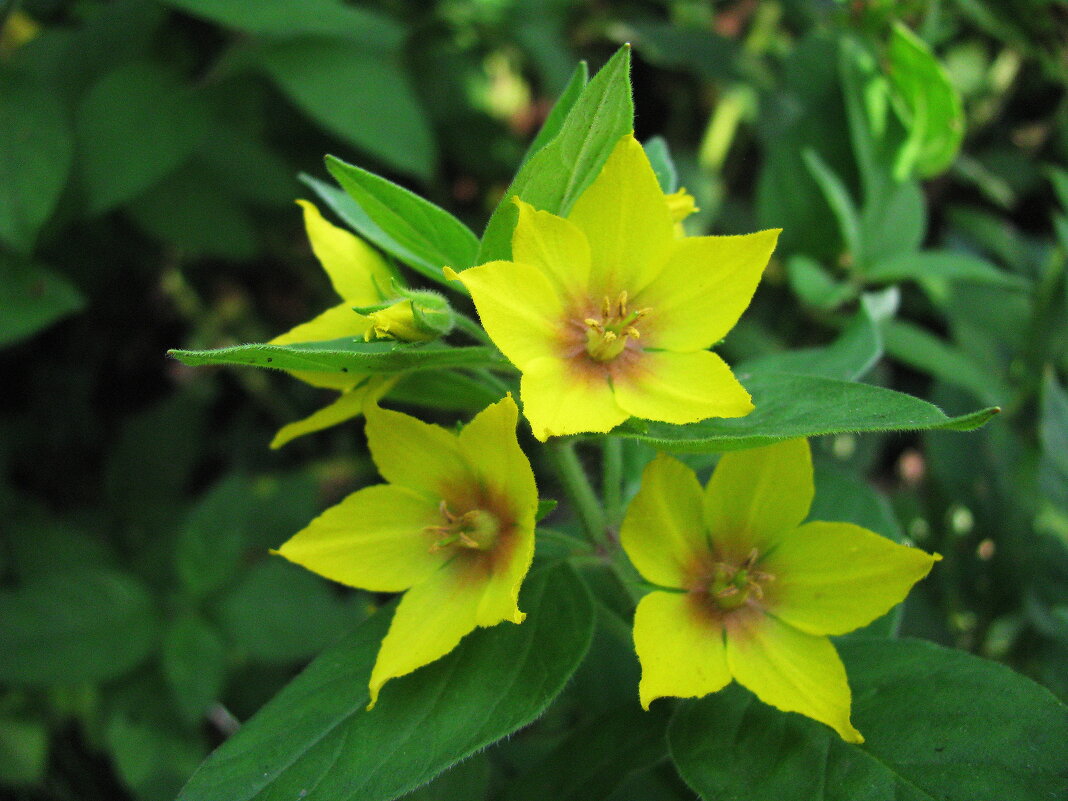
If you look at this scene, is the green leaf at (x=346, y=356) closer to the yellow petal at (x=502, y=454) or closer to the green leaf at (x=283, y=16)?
the yellow petal at (x=502, y=454)

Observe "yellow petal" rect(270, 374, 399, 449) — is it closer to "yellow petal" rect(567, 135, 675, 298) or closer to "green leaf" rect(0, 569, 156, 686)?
"yellow petal" rect(567, 135, 675, 298)

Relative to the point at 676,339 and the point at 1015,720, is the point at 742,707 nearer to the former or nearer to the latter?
the point at 1015,720

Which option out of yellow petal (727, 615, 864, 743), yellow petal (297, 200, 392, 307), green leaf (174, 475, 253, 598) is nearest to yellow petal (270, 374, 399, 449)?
yellow petal (297, 200, 392, 307)

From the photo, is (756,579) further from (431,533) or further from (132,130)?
(132,130)

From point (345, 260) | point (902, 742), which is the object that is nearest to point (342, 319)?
point (345, 260)

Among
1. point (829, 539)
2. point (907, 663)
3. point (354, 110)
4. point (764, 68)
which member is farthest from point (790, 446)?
point (764, 68)

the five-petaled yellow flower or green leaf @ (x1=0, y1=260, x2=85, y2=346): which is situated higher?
the five-petaled yellow flower

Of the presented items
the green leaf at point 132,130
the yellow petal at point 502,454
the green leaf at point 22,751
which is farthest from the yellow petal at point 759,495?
the green leaf at point 22,751
